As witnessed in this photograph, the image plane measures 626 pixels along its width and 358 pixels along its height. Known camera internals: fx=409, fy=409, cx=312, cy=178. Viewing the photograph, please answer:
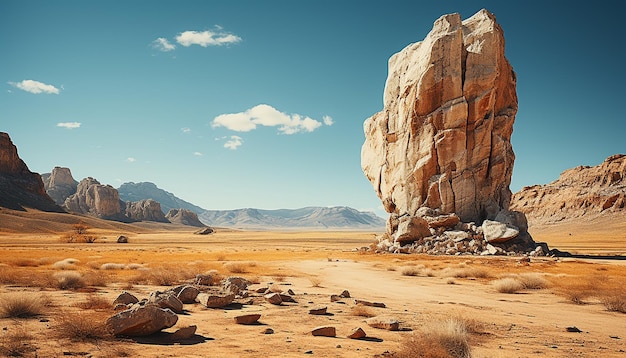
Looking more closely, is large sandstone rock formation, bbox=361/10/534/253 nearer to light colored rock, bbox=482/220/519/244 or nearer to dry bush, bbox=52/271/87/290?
light colored rock, bbox=482/220/519/244

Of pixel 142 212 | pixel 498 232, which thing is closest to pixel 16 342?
pixel 498 232

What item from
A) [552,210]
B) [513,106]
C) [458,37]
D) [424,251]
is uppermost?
[458,37]

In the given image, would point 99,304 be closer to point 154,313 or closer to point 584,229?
point 154,313

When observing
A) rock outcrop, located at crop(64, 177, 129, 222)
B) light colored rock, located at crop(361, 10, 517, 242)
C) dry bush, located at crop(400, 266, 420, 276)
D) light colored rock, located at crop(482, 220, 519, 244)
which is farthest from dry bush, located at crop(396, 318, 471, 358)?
rock outcrop, located at crop(64, 177, 129, 222)

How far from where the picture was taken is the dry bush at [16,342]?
5734mm

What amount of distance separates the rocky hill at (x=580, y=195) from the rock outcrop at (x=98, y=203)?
519ft

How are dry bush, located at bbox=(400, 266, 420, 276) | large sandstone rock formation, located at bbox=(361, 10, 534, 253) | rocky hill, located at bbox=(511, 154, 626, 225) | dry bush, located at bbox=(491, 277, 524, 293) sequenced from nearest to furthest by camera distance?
dry bush, located at bbox=(491, 277, 524, 293) → dry bush, located at bbox=(400, 266, 420, 276) → large sandstone rock formation, located at bbox=(361, 10, 534, 253) → rocky hill, located at bbox=(511, 154, 626, 225)

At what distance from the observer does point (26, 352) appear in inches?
232

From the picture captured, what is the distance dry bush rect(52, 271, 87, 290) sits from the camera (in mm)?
13062

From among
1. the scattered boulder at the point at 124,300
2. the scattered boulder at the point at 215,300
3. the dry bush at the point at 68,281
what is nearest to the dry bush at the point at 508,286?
the scattered boulder at the point at 215,300

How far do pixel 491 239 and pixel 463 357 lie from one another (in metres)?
32.0

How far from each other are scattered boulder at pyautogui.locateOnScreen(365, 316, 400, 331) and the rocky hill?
11447 cm

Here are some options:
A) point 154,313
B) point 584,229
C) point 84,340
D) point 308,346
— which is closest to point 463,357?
point 308,346

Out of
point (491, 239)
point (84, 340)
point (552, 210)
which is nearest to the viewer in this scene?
point (84, 340)
